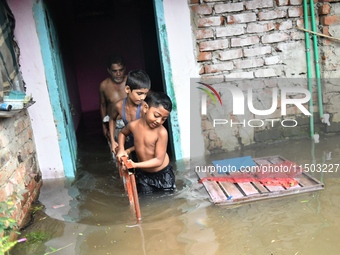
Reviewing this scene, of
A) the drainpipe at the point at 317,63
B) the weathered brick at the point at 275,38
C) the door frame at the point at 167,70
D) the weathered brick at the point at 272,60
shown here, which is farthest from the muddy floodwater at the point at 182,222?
the weathered brick at the point at 275,38

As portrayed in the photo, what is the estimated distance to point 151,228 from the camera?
276 cm

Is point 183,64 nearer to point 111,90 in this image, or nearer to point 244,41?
point 244,41

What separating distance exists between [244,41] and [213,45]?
0.36 metres

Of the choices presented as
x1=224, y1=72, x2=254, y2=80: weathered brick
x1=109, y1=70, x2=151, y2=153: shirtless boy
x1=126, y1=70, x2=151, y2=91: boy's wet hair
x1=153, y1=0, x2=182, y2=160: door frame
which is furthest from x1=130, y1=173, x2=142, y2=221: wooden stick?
x1=224, y1=72, x2=254, y2=80: weathered brick

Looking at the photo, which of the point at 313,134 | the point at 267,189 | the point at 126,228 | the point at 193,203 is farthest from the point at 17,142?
the point at 313,134

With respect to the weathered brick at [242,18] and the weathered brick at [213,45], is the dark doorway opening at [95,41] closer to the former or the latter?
the weathered brick at [213,45]

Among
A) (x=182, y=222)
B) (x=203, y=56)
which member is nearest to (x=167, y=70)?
(x=203, y=56)

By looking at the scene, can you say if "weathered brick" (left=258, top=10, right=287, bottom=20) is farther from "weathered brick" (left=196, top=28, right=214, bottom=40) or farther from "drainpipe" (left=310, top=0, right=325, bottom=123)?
"weathered brick" (left=196, top=28, right=214, bottom=40)

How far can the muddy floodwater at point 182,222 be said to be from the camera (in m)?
2.45

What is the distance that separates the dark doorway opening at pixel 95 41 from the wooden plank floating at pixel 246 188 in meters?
3.67

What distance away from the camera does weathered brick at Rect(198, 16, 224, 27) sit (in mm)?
4004

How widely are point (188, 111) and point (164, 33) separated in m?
0.90

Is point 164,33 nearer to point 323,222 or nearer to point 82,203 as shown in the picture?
point 82,203

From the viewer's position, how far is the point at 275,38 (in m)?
4.19
